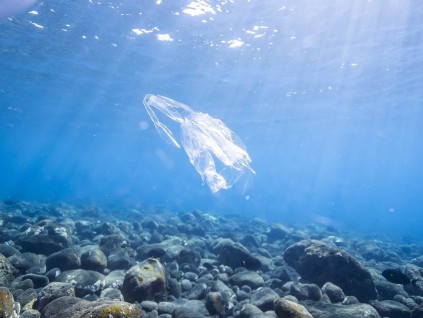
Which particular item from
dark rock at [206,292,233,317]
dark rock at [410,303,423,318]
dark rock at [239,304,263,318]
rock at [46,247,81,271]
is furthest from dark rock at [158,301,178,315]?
dark rock at [410,303,423,318]

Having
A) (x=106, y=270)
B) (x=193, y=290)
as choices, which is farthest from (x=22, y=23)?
(x=193, y=290)

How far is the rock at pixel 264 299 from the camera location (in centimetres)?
571

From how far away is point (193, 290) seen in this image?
6535mm

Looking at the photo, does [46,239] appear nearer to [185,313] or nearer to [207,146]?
[207,146]

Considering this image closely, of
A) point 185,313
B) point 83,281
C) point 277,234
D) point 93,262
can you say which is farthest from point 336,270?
point 277,234

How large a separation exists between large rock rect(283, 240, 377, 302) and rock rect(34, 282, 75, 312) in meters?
5.60

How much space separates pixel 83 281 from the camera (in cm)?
604

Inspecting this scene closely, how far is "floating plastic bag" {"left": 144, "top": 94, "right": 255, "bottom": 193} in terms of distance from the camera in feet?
25.3

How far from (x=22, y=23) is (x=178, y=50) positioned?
25.9ft

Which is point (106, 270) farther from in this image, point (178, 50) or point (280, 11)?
point (178, 50)

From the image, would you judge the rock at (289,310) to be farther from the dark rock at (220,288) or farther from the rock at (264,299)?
the dark rock at (220,288)

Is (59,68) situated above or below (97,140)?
above

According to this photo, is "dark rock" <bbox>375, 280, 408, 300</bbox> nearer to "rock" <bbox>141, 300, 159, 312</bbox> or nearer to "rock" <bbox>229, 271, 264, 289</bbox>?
"rock" <bbox>229, 271, 264, 289</bbox>

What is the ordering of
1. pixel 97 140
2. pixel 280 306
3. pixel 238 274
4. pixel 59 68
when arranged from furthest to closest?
1. pixel 97 140
2. pixel 59 68
3. pixel 238 274
4. pixel 280 306
